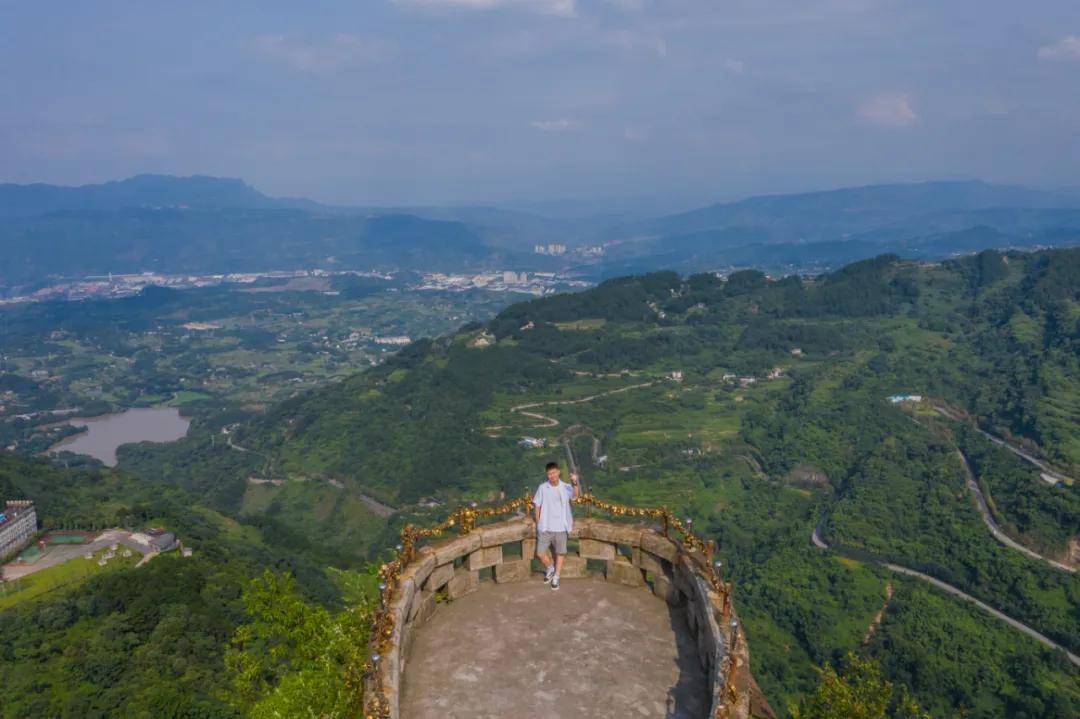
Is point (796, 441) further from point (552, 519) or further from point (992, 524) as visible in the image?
point (552, 519)

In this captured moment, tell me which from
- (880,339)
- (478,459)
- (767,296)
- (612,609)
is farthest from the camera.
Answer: (767,296)

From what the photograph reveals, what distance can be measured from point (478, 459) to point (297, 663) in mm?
70947

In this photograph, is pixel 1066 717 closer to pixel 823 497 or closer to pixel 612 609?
pixel 823 497

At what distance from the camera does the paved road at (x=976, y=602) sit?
4884 cm

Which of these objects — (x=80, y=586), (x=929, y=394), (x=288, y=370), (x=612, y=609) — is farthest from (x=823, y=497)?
(x=288, y=370)

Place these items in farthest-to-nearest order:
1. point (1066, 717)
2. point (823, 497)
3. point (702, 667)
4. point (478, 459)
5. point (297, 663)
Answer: point (478, 459) → point (823, 497) → point (1066, 717) → point (297, 663) → point (702, 667)

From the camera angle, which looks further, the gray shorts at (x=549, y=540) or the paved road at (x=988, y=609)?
the paved road at (x=988, y=609)

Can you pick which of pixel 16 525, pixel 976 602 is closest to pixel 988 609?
pixel 976 602

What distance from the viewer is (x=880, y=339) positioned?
396 ft

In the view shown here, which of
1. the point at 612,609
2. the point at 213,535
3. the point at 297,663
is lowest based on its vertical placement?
the point at 213,535

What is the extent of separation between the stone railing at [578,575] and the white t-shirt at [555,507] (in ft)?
1.12

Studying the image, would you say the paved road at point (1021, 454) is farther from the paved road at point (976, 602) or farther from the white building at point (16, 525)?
the white building at point (16, 525)

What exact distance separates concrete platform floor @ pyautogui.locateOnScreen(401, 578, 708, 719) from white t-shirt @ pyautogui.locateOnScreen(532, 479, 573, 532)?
34.9 inches

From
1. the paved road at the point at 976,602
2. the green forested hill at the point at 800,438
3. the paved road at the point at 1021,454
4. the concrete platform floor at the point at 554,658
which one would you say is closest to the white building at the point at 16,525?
the green forested hill at the point at 800,438
